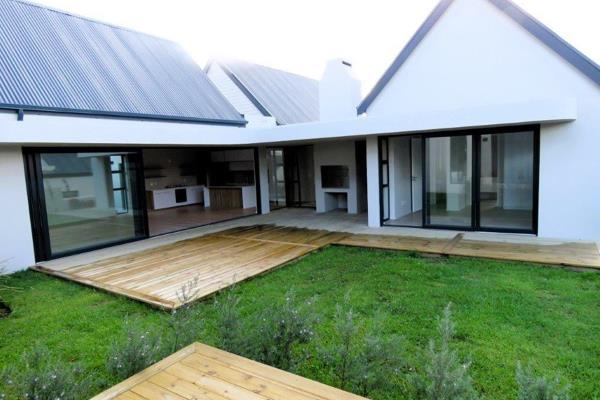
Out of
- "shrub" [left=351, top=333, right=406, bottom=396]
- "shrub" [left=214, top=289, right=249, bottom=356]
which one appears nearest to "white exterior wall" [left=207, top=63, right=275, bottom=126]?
"shrub" [left=214, top=289, right=249, bottom=356]

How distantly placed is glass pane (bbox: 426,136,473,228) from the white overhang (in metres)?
0.60

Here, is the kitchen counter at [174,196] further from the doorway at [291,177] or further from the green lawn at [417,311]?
the green lawn at [417,311]

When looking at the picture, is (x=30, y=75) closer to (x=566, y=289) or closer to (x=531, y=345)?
(x=531, y=345)

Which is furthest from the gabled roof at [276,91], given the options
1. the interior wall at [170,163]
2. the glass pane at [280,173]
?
the interior wall at [170,163]

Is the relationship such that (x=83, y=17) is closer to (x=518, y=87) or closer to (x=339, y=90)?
(x=339, y=90)

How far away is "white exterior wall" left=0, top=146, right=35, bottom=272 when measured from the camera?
722cm

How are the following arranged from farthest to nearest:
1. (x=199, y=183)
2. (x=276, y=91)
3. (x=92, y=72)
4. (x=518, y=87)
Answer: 1. (x=199, y=183)
2. (x=276, y=91)
3. (x=92, y=72)
4. (x=518, y=87)

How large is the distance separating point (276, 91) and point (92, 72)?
283 inches

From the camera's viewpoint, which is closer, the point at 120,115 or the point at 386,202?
the point at 120,115

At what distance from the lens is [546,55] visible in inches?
312

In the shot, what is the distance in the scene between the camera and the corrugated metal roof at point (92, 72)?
787cm

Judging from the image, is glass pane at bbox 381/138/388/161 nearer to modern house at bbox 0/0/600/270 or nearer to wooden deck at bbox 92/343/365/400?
modern house at bbox 0/0/600/270

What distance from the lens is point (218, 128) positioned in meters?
10.6

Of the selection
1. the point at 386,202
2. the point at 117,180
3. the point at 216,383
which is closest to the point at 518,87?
the point at 386,202
